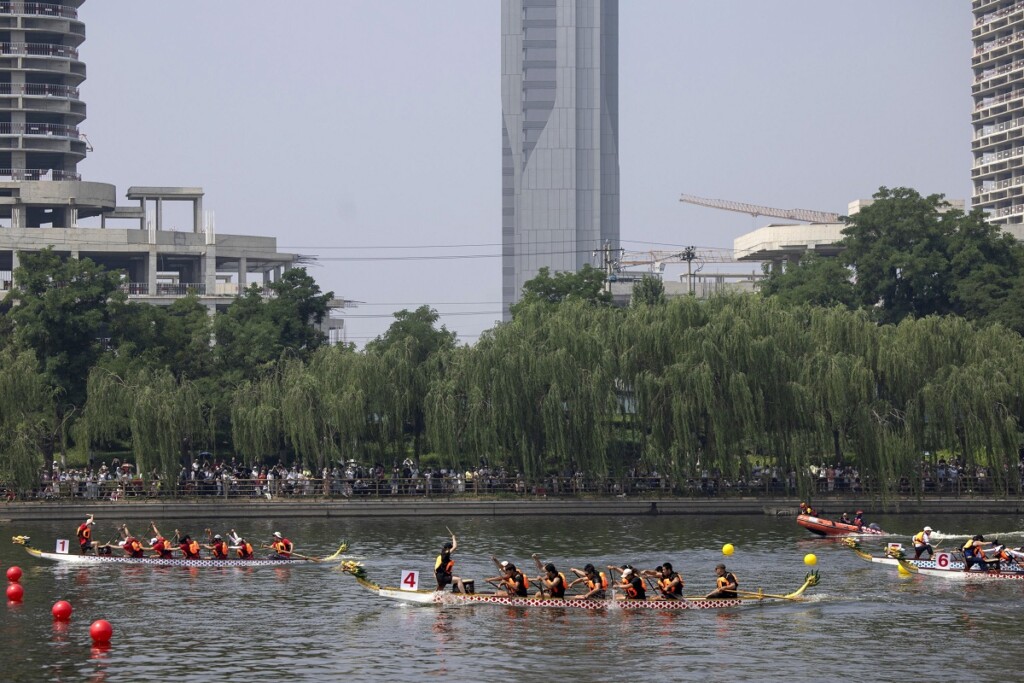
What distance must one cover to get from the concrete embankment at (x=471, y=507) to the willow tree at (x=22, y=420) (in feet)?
4.89

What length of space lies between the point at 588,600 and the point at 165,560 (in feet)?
51.2

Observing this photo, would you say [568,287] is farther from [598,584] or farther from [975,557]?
[598,584]

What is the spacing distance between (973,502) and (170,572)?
33470 millimetres

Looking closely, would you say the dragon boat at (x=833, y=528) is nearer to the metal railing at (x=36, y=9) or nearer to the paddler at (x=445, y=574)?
the paddler at (x=445, y=574)

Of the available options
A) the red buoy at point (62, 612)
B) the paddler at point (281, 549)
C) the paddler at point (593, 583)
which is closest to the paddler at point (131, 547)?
the paddler at point (281, 549)

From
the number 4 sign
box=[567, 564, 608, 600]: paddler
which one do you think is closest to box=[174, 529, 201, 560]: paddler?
the number 4 sign

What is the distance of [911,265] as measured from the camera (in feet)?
278

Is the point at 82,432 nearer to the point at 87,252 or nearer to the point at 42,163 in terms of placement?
the point at 87,252

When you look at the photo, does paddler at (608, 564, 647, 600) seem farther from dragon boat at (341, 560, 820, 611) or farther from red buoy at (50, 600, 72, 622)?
red buoy at (50, 600, 72, 622)

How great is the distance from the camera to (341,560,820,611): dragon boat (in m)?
36.7

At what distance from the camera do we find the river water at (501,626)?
30312 millimetres

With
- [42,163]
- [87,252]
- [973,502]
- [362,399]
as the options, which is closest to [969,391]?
[973,502]

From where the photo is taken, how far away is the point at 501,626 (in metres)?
35.0

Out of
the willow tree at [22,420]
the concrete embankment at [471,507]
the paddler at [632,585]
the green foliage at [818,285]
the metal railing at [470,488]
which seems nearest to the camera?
the paddler at [632,585]
